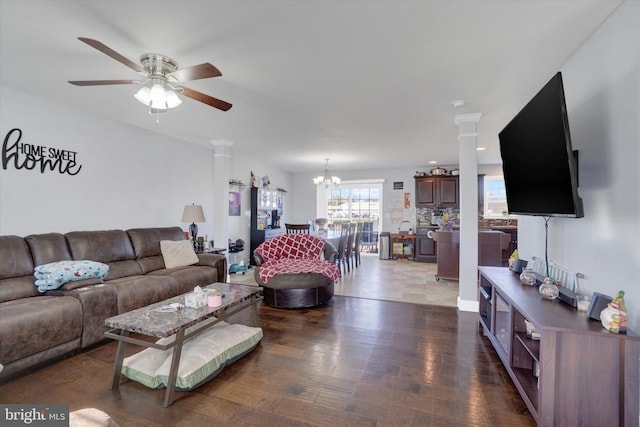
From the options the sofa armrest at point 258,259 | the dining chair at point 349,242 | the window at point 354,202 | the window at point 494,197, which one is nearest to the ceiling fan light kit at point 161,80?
the sofa armrest at point 258,259

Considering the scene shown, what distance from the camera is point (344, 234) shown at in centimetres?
571

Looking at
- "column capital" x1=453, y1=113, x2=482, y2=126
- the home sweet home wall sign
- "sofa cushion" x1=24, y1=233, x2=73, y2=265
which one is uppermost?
"column capital" x1=453, y1=113, x2=482, y2=126

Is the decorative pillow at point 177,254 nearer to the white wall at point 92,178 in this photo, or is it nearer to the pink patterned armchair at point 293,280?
the white wall at point 92,178

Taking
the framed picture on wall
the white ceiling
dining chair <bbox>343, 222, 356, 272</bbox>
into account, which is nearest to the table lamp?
the framed picture on wall

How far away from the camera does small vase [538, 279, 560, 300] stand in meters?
1.97

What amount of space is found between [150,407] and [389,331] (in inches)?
82.7

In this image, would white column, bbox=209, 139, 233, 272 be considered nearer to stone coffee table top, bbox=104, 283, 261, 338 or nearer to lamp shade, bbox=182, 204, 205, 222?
lamp shade, bbox=182, 204, 205, 222

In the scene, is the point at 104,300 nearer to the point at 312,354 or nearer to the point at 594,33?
the point at 312,354

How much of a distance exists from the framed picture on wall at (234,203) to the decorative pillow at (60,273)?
3.11 meters

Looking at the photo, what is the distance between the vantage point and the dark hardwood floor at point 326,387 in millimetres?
1733

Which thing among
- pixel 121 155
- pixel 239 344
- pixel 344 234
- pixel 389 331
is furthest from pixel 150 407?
pixel 344 234

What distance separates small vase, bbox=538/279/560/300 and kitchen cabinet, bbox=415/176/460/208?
17.8 feet

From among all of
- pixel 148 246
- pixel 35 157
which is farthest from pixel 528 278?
pixel 35 157

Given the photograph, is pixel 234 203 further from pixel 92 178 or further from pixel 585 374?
pixel 585 374
